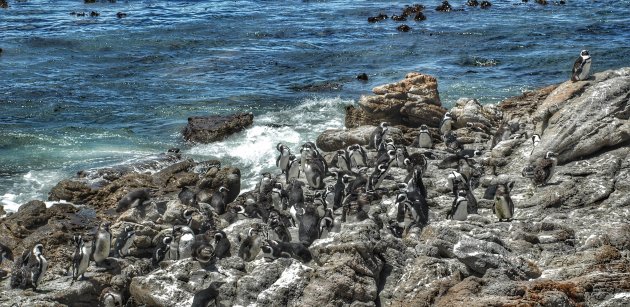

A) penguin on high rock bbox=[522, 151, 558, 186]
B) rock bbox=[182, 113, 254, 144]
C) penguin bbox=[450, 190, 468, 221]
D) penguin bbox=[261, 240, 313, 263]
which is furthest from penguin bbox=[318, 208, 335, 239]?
rock bbox=[182, 113, 254, 144]

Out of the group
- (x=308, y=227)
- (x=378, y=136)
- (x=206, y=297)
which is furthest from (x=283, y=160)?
(x=206, y=297)

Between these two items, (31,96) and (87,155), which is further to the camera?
(31,96)

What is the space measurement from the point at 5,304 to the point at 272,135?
15584mm

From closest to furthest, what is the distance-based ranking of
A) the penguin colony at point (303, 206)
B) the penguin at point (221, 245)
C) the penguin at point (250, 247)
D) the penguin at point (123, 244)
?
the penguin colony at point (303, 206), the penguin at point (221, 245), the penguin at point (250, 247), the penguin at point (123, 244)

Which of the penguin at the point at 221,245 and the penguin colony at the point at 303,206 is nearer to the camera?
the penguin colony at the point at 303,206

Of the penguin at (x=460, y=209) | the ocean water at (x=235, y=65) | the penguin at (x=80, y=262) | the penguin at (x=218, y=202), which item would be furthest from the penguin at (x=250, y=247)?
the ocean water at (x=235, y=65)

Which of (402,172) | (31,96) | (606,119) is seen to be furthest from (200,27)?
(606,119)

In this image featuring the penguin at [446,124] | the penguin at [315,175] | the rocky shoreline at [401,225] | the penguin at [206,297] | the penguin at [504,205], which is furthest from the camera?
the penguin at [446,124]

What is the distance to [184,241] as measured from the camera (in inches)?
641

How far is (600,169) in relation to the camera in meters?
18.0

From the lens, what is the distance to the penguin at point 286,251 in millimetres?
14938

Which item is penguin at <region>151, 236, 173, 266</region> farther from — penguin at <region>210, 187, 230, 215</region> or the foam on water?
the foam on water

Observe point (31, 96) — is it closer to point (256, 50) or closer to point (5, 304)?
point (256, 50)

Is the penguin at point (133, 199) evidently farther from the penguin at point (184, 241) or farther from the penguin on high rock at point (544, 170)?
the penguin on high rock at point (544, 170)
